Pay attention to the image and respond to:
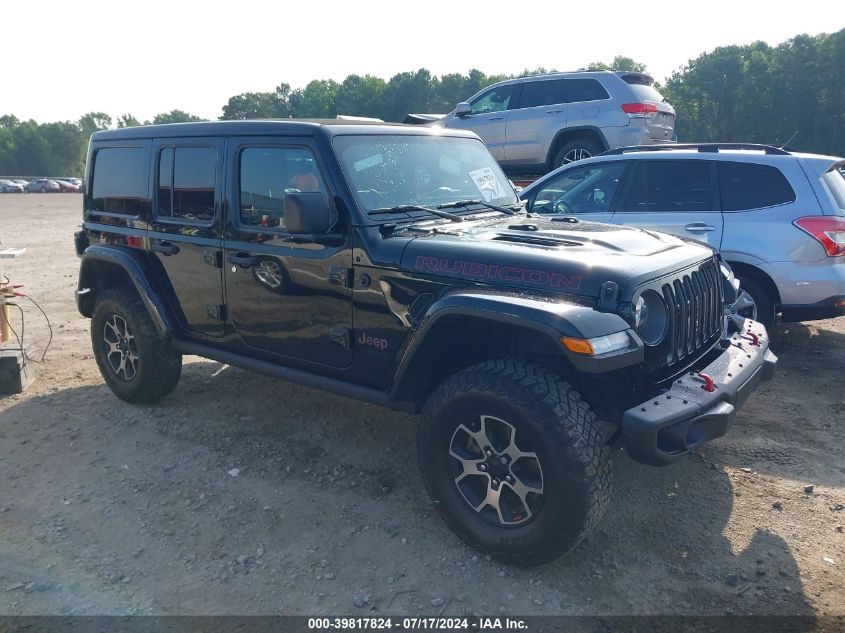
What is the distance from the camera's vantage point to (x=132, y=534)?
11.6 ft

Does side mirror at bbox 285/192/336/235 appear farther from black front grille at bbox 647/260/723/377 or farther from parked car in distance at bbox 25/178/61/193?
parked car in distance at bbox 25/178/61/193

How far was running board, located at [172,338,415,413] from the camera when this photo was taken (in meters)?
3.63

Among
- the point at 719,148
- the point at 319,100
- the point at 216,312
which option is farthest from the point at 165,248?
the point at 319,100

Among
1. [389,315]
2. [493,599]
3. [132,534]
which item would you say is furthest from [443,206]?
[132,534]

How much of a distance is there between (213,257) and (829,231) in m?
4.78

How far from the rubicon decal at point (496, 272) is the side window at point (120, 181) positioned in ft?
8.26

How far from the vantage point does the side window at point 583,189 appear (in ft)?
21.4

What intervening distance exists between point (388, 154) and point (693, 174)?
3.45 metres

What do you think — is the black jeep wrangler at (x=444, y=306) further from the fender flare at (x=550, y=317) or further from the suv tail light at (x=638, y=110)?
the suv tail light at (x=638, y=110)

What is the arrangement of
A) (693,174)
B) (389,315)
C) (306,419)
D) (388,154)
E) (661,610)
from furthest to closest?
(693,174) → (306,419) → (388,154) → (389,315) → (661,610)

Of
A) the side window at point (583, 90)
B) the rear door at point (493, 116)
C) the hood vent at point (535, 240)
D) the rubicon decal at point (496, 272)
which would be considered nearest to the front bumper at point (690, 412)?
the rubicon decal at point (496, 272)

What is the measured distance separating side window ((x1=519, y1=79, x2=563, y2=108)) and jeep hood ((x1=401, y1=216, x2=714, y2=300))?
624cm

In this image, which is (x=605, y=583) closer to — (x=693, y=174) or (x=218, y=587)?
(x=218, y=587)

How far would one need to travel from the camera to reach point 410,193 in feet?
13.0
